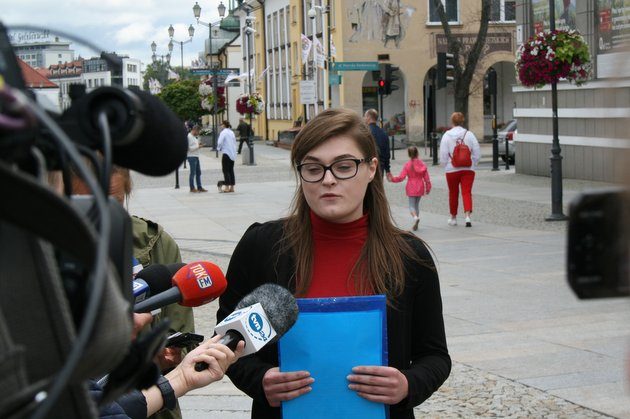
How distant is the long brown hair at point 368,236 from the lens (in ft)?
10.4

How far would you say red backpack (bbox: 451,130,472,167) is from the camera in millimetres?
17078

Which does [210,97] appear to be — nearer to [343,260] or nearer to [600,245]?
[343,260]

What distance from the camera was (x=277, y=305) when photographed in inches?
107

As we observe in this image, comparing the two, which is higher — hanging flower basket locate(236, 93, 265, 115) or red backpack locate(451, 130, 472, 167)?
hanging flower basket locate(236, 93, 265, 115)

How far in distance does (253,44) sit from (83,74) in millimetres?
77397

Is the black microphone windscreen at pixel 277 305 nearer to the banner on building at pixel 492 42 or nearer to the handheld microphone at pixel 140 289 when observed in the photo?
the handheld microphone at pixel 140 289

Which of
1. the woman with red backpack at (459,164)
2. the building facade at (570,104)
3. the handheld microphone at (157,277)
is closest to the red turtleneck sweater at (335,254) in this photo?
the handheld microphone at (157,277)

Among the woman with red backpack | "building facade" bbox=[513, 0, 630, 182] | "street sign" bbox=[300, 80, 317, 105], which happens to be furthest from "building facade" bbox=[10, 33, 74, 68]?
"street sign" bbox=[300, 80, 317, 105]

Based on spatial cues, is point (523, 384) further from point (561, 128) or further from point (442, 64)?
point (442, 64)

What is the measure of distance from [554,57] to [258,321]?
1638 centimetres

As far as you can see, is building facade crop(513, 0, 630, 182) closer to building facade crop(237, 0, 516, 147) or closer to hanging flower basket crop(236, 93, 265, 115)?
hanging flower basket crop(236, 93, 265, 115)

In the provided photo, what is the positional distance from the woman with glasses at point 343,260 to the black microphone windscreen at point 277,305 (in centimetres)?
Result: 32

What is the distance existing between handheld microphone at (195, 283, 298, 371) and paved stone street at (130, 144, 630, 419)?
2.64ft

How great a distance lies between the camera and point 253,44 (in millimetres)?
77750
